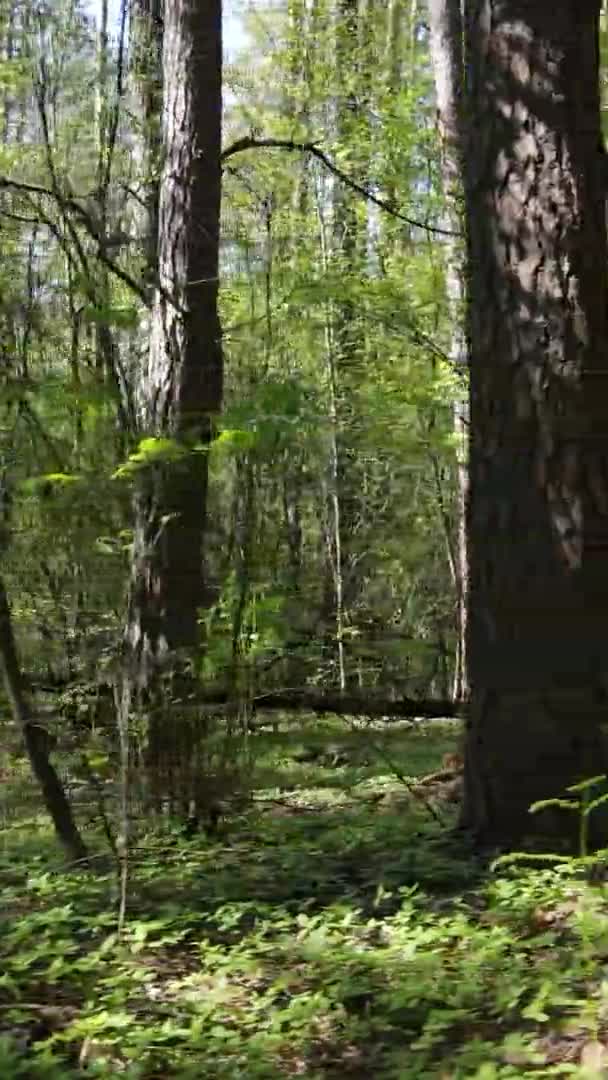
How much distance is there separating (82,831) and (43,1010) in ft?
6.21

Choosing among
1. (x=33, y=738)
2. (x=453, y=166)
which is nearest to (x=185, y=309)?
(x=33, y=738)

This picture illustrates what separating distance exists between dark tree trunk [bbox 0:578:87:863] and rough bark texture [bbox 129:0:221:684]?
676 mm

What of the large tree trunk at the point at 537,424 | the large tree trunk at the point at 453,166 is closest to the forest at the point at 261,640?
the large tree trunk at the point at 537,424

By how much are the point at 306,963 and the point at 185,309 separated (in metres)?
3.64

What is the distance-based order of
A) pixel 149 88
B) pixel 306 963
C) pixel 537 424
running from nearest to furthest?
1. pixel 306 963
2. pixel 537 424
3. pixel 149 88

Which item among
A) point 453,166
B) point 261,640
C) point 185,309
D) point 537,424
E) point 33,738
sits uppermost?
point 453,166

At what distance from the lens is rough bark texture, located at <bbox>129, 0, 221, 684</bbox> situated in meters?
5.39

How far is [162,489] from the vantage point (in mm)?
4414

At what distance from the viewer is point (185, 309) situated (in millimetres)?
6012

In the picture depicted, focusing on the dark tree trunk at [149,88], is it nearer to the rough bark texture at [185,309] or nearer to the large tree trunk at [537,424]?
the rough bark texture at [185,309]

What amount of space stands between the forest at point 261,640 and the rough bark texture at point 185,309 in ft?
0.06

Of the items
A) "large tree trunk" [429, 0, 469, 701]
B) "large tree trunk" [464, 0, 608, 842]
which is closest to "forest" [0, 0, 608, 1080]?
"large tree trunk" [464, 0, 608, 842]

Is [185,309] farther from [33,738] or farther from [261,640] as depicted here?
[33,738]

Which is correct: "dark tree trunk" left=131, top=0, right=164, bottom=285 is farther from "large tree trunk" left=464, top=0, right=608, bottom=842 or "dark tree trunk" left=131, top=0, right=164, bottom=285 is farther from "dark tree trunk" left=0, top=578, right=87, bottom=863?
"dark tree trunk" left=0, top=578, right=87, bottom=863
